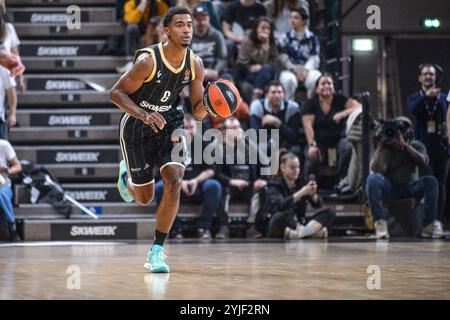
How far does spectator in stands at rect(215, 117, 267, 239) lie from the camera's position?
33.2 feet

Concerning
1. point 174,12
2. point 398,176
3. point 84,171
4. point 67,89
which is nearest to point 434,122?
point 398,176

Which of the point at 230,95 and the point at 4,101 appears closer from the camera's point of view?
the point at 230,95

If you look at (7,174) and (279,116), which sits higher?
(279,116)

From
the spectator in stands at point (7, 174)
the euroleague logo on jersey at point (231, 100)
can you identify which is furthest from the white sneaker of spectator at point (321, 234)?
the euroleague logo on jersey at point (231, 100)

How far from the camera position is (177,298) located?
4484 millimetres

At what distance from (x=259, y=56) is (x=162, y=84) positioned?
192 inches

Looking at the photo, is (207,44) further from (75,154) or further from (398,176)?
(398,176)

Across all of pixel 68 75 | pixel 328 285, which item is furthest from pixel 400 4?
pixel 328 285

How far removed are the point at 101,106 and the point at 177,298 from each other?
7574mm

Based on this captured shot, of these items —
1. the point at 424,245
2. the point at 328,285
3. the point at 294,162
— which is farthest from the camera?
the point at 294,162

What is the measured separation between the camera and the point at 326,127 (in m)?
10.6

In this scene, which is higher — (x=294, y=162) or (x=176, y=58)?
(x=176, y=58)

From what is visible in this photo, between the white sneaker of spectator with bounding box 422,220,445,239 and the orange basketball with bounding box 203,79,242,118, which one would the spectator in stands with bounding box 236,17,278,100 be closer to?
the white sneaker of spectator with bounding box 422,220,445,239
